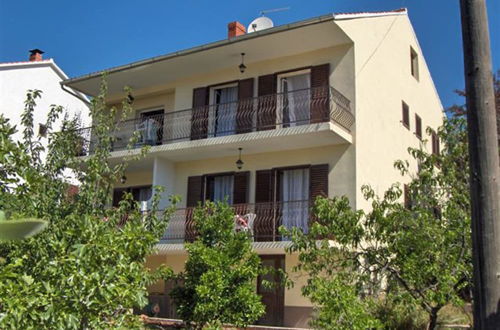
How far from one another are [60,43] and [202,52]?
8540 millimetres

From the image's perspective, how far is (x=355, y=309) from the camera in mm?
8492

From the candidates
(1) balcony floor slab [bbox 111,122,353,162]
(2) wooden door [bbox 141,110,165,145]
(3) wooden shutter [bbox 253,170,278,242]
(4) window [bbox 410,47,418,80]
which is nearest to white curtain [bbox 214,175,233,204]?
(1) balcony floor slab [bbox 111,122,353,162]

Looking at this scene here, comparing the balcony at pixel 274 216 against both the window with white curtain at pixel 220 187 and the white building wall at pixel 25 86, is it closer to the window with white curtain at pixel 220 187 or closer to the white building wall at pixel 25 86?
the window with white curtain at pixel 220 187

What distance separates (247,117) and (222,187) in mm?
2454

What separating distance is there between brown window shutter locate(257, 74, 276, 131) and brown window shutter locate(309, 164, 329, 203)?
1867mm

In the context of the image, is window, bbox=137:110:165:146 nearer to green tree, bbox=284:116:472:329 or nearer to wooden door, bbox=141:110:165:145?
wooden door, bbox=141:110:165:145

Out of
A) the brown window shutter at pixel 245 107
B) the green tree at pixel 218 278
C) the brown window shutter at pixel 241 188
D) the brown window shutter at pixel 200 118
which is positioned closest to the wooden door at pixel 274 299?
the brown window shutter at pixel 241 188

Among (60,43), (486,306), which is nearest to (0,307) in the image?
(486,306)

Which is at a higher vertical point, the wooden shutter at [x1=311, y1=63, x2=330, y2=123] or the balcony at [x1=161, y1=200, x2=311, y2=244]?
the wooden shutter at [x1=311, y1=63, x2=330, y2=123]

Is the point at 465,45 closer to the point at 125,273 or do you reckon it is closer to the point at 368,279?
the point at 125,273

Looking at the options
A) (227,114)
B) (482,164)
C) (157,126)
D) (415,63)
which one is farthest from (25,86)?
(482,164)

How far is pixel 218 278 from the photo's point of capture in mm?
11102

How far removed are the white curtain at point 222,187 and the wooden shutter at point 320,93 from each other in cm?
367

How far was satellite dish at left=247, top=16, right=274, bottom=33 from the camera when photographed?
711 inches
